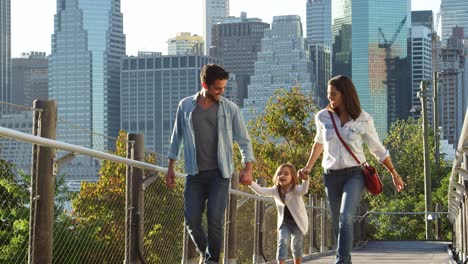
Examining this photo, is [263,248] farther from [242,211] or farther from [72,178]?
[72,178]

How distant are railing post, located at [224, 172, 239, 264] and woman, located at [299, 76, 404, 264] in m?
4.14

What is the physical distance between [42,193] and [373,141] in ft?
10.1

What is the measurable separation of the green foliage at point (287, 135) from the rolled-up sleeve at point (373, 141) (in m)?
37.9

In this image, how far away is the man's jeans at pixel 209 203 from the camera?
952 cm

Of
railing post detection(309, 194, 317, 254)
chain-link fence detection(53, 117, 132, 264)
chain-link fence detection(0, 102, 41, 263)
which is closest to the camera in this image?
chain-link fence detection(0, 102, 41, 263)

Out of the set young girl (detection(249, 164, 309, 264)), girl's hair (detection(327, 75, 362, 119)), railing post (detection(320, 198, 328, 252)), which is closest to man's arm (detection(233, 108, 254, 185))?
girl's hair (detection(327, 75, 362, 119))

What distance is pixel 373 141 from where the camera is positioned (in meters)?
10.0

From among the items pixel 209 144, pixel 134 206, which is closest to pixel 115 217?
pixel 134 206

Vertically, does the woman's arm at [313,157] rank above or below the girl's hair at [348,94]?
below

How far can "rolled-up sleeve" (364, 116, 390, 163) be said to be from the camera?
9945 mm

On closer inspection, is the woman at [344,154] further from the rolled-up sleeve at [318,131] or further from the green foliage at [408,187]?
the green foliage at [408,187]

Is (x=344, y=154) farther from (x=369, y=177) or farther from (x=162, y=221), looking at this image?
(x=162, y=221)

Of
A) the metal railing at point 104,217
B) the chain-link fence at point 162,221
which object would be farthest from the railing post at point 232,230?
the chain-link fence at point 162,221

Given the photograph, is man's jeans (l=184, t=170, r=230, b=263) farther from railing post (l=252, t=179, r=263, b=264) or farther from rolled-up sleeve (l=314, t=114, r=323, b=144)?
railing post (l=252, t=179, r=263, b=264)
